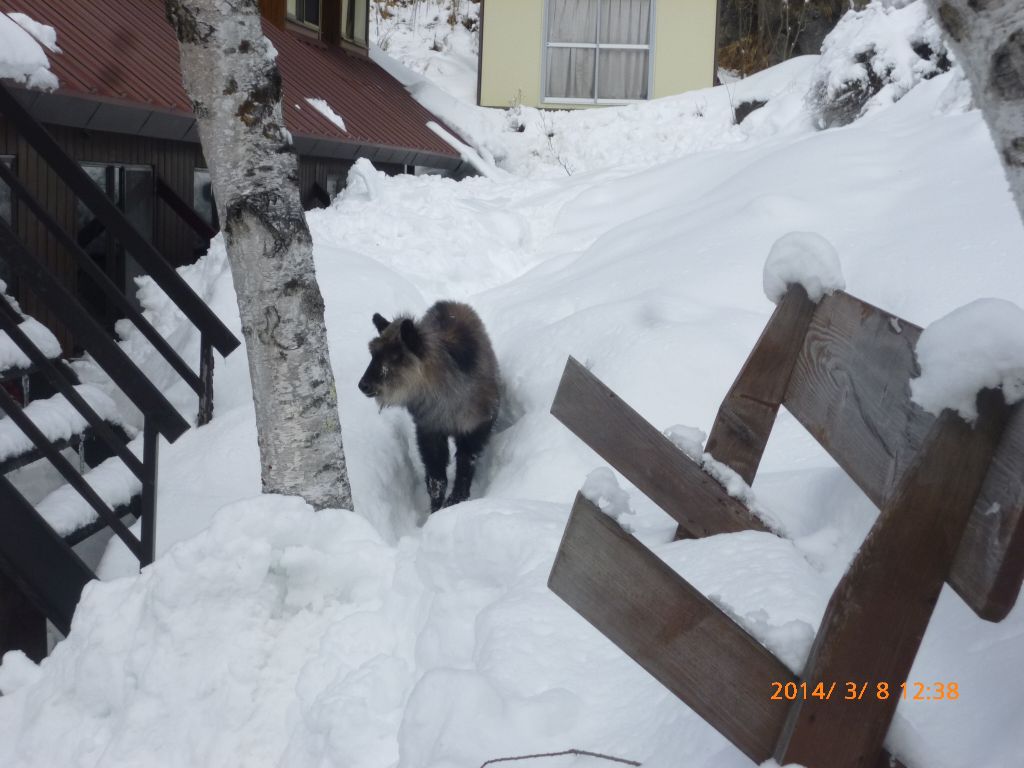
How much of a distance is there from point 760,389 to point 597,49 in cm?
1718

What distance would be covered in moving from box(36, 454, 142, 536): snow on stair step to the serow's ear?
73.4 inches

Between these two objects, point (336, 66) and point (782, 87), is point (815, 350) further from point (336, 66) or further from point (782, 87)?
point (782, 87)

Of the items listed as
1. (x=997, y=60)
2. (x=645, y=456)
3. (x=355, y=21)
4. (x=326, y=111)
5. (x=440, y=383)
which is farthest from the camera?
(x=355, y=21)

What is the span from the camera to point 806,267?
254cm

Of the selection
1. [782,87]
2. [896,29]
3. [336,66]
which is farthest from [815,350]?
[782,87]

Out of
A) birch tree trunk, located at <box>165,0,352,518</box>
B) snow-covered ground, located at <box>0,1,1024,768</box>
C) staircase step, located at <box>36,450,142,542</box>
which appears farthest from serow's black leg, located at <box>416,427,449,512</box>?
birch tree trunk, located at <box>165,0,352,518</box>

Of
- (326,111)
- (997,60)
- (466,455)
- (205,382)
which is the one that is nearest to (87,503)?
(205,382)

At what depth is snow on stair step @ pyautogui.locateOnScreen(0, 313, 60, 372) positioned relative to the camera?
17.1 ft

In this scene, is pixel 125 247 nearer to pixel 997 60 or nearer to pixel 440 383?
pixel 440 383

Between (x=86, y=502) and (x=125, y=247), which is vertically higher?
(x=125, y=247)

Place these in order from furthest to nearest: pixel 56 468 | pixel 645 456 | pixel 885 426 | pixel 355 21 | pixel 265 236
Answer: pixel 355 21, pixel 56 468, pixel 265 236, pixel 645 456, pixel 885 426

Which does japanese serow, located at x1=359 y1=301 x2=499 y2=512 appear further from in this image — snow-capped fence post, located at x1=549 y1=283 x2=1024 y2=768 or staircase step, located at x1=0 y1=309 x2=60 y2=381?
snow-capped fence post, located at x1=549 y1=283 x2=1024 y2=768

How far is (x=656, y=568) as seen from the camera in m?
1.69

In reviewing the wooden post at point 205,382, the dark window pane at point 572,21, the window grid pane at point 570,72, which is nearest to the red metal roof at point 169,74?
the wooden post at point 205,382
